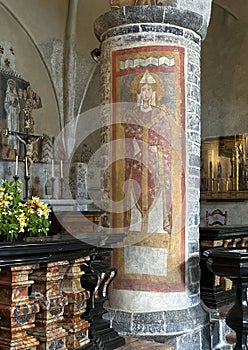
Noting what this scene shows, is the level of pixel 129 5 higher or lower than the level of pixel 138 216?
higher

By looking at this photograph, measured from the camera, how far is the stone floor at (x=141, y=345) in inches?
161

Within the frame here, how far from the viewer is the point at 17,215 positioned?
3.33 metres

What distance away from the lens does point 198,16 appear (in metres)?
4.95

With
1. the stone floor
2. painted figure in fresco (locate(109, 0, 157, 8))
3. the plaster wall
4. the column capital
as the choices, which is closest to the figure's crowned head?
the column capital

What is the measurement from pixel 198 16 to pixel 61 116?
7.64 metres

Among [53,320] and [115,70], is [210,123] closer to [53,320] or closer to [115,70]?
[115,70]

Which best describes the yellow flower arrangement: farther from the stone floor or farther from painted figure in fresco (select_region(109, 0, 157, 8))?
painted figure in fresco (select_region(109, 0, 157, 8))

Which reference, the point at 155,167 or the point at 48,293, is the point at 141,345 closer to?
the point at 48,293

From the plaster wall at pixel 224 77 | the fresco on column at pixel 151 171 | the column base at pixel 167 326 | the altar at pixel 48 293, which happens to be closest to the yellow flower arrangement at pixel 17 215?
the altar at pixel 48 293

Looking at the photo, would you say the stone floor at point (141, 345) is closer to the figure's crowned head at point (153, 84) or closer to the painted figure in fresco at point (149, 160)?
the painted figure in fresco at point (149, 160)

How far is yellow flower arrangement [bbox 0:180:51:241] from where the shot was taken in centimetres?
328

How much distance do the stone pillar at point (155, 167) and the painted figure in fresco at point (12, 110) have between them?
20.6 feet

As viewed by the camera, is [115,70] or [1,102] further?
[1,102]

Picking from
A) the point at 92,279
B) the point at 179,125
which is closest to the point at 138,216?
the point at 179,125
